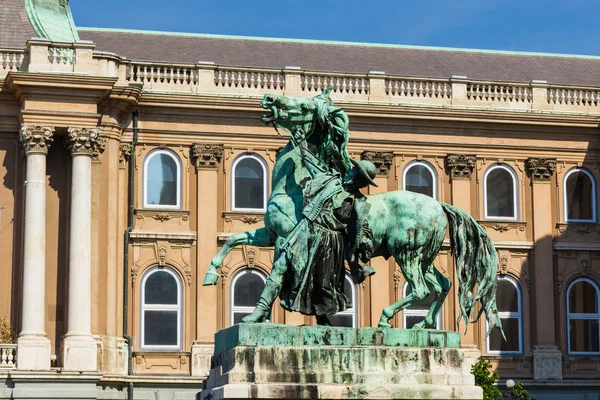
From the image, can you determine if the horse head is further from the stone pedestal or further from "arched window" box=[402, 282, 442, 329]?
"arched window" box=[402, 282, 442, 329]

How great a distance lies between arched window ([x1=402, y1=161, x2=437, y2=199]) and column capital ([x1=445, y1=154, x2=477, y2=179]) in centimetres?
56

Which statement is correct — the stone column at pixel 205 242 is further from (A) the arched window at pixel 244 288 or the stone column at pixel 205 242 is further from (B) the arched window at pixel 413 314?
(B) the arched window at pixel 413 314

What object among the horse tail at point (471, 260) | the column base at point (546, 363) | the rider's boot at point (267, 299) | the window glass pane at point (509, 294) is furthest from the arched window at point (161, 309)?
the rider's boot at point (267, 299)

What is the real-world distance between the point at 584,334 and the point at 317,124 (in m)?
32.5

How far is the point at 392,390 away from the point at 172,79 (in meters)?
31.1

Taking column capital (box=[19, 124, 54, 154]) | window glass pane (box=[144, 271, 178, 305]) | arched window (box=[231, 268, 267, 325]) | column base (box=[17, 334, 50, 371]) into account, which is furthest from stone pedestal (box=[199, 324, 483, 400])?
arched window (box=[231, 268, 267, 325])

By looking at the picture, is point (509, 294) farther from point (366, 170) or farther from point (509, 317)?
point (366, 170)

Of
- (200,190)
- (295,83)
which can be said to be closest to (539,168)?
(295,83)

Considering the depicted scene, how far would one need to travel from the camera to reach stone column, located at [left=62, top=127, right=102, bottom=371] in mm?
42781

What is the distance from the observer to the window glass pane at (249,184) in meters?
47.0

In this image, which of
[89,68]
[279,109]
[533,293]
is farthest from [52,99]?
[279,109]

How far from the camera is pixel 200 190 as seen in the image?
1829 inches

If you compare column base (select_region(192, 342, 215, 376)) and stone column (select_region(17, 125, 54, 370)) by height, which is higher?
stone column (select_region(17, 125, 54, 370))

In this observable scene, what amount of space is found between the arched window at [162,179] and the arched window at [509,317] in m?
10.1
